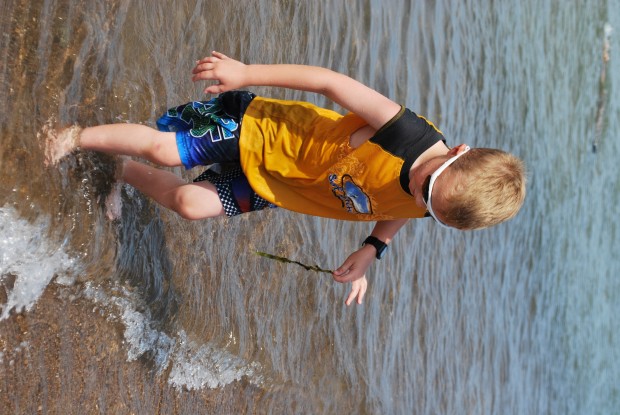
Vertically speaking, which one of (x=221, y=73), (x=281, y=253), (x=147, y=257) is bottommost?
(x=281, y=253)

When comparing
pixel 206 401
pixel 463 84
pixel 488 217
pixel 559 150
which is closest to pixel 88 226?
pixel 206 401

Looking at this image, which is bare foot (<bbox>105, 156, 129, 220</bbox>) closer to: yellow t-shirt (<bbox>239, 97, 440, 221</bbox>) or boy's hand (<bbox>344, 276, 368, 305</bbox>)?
yellow t-shirt (<bbox>239, 97, 440, 221</bbox>)

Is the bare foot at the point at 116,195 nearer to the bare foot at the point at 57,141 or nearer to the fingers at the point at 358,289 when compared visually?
the bare foot at the point at 57,141

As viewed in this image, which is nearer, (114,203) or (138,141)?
(138,141)

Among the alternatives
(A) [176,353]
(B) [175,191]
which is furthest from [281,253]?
(B) [175,191]

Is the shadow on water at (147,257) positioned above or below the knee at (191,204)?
below

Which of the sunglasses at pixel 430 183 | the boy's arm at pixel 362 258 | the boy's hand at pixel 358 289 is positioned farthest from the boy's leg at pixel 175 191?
the sunglasses at pixel 430 183

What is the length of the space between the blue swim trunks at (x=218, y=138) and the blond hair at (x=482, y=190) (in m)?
1.00

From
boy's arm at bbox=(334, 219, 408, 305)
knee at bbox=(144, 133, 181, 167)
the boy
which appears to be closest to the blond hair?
the boy

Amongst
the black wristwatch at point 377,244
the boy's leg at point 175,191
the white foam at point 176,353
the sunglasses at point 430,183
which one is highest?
the sunglasses at point 430,183

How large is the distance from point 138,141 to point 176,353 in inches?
55.5

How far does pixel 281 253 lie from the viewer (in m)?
5.04

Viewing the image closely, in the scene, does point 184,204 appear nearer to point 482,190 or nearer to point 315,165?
point 315,165

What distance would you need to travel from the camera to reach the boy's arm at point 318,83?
301 cm
